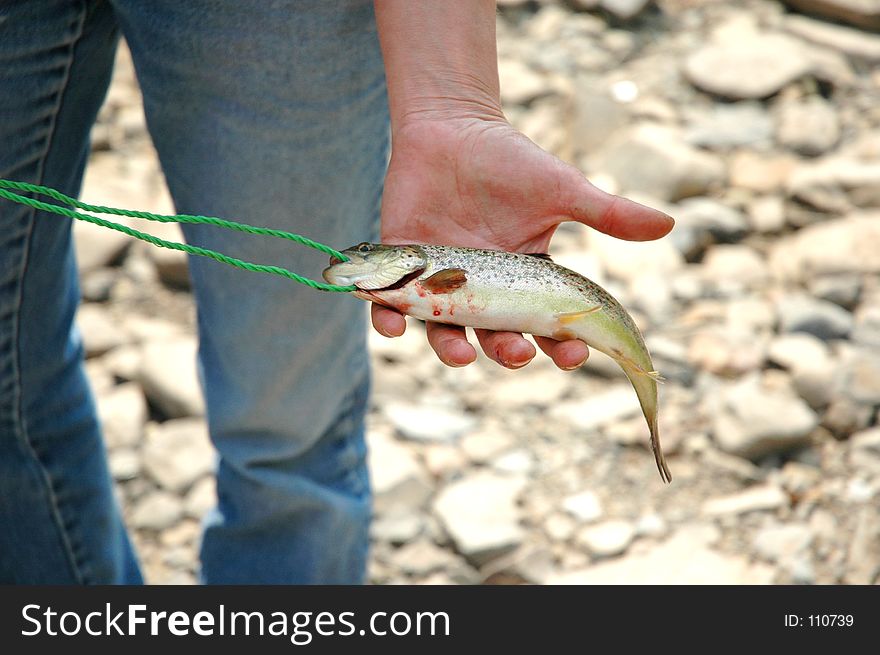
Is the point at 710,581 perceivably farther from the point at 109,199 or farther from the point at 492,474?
the point at 109,199

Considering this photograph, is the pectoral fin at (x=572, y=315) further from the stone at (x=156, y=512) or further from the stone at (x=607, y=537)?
the stone at (x=156, y=512)

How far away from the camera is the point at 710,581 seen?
2633 millimetres

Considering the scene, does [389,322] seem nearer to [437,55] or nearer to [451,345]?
[451,345]

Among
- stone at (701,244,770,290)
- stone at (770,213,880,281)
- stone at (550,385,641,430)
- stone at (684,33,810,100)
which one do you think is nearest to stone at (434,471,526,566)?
stone at (550,385,641,430)

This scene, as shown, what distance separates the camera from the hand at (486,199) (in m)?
1.65

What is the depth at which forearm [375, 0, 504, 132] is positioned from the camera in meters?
1.61

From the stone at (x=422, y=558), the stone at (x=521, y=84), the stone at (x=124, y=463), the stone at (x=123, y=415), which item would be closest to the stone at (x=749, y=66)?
the stone at (x=521, y=84)

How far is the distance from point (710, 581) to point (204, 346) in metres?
1.50

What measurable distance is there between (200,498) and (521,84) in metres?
3.03

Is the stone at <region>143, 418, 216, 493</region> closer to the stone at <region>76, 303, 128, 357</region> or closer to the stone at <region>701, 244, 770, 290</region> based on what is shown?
the stone at <region>76, 303, 128, 357</region>

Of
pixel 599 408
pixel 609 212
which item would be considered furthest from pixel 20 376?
pixel 599 408

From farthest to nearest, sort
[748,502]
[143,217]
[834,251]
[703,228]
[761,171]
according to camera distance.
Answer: [761,171]
[703,228]
[834,251]
[748,502]
[143,217]

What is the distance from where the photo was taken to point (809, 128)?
15.1 ft

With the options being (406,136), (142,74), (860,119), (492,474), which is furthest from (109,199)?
(860,119)
